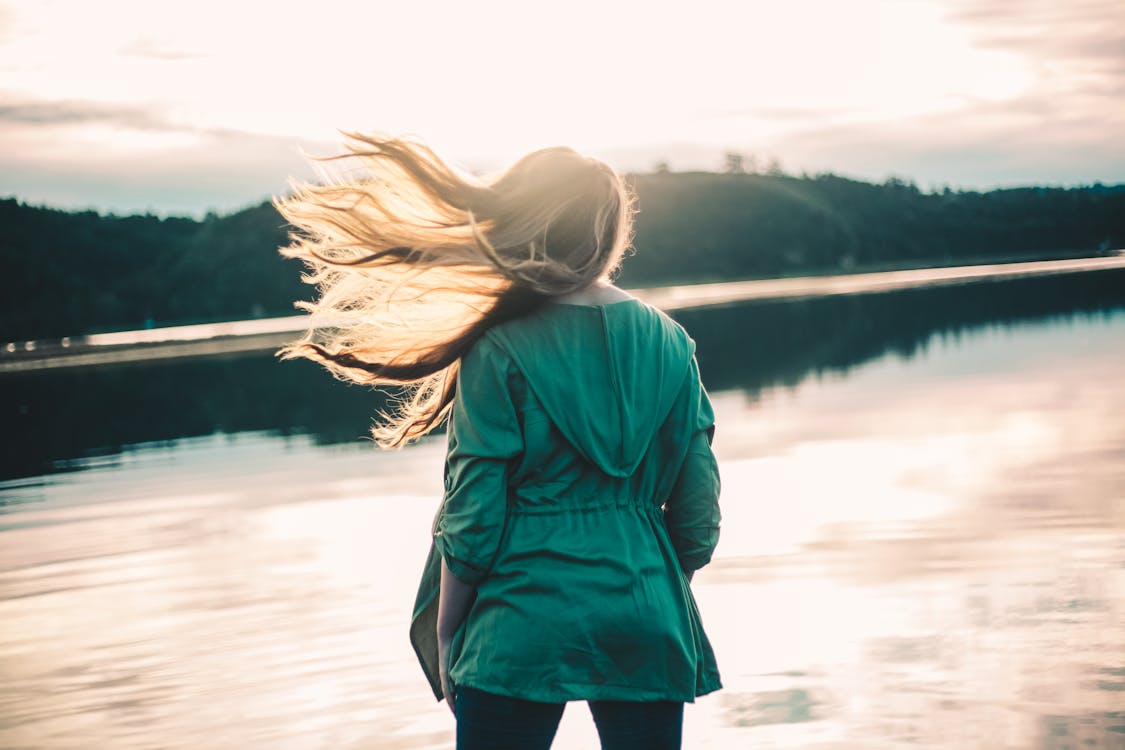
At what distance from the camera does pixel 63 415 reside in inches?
818

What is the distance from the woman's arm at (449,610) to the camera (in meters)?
2.25

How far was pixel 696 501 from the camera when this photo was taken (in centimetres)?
238

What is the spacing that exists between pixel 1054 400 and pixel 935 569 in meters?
7.53

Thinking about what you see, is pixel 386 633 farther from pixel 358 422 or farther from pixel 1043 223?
pixel 1043 223

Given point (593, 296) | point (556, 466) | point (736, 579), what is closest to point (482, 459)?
point (556, 466)

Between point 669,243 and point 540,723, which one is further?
point 669,243

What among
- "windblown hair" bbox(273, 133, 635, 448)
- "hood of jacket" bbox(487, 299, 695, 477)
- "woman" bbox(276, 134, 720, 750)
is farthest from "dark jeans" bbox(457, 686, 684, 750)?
"windblown hair" bbox(273, 133, 635, 448)

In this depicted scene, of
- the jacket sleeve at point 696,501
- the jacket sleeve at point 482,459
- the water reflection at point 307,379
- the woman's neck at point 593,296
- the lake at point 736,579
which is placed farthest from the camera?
the water reflection at point 307,379

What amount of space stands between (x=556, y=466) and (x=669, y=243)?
474 ft

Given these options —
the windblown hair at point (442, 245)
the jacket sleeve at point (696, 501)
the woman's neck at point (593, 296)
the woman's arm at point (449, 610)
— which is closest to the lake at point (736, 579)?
the jacket sleeve at point (696, 501)

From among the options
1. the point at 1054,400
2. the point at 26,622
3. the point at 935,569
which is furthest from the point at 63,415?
the point at 935,569

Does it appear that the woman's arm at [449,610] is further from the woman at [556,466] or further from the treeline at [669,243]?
the treeline at [669,243]

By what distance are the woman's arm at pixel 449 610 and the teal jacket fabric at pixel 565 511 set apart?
0.13ft

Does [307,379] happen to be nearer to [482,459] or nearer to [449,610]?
[449,610]
